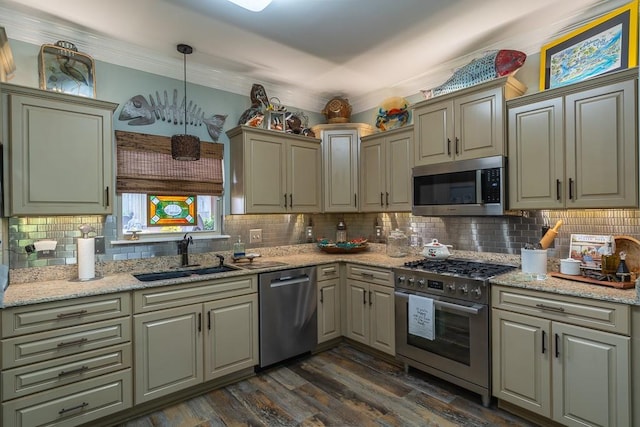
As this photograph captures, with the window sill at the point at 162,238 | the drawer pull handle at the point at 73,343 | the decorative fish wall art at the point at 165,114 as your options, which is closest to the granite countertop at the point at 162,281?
the window sill at the point at 162,238

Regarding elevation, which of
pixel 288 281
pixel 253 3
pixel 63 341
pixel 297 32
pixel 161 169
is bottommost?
pixel 63 341

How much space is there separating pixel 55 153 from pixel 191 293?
1.31m

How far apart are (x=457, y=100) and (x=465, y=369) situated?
211 cm

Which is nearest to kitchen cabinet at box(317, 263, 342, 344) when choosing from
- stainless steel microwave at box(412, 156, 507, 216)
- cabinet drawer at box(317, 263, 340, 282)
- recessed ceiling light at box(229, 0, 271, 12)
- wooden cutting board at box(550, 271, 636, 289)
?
cabinet drawer at box(317, 263, 340, 282)

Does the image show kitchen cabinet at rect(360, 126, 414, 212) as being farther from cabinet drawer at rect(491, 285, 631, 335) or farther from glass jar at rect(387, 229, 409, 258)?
cabinet drawer at rect(491, 285, 631, 335)

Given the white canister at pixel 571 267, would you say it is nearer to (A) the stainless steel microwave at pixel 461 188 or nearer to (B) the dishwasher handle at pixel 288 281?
(A) the stainless steel microwave at pixel 461 188

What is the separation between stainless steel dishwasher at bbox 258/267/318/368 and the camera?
9.33 feet

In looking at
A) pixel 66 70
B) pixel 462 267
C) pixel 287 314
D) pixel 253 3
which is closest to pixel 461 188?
pixel 462 267

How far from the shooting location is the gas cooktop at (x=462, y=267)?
2438 mm

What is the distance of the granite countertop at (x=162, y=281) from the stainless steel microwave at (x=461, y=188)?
53 cm

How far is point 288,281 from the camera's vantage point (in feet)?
9.82

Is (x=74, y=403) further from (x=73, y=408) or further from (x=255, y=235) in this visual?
(x=255, y=235)

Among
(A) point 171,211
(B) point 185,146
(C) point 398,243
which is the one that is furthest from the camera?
(C) point 398,243

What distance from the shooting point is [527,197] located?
2.43m
